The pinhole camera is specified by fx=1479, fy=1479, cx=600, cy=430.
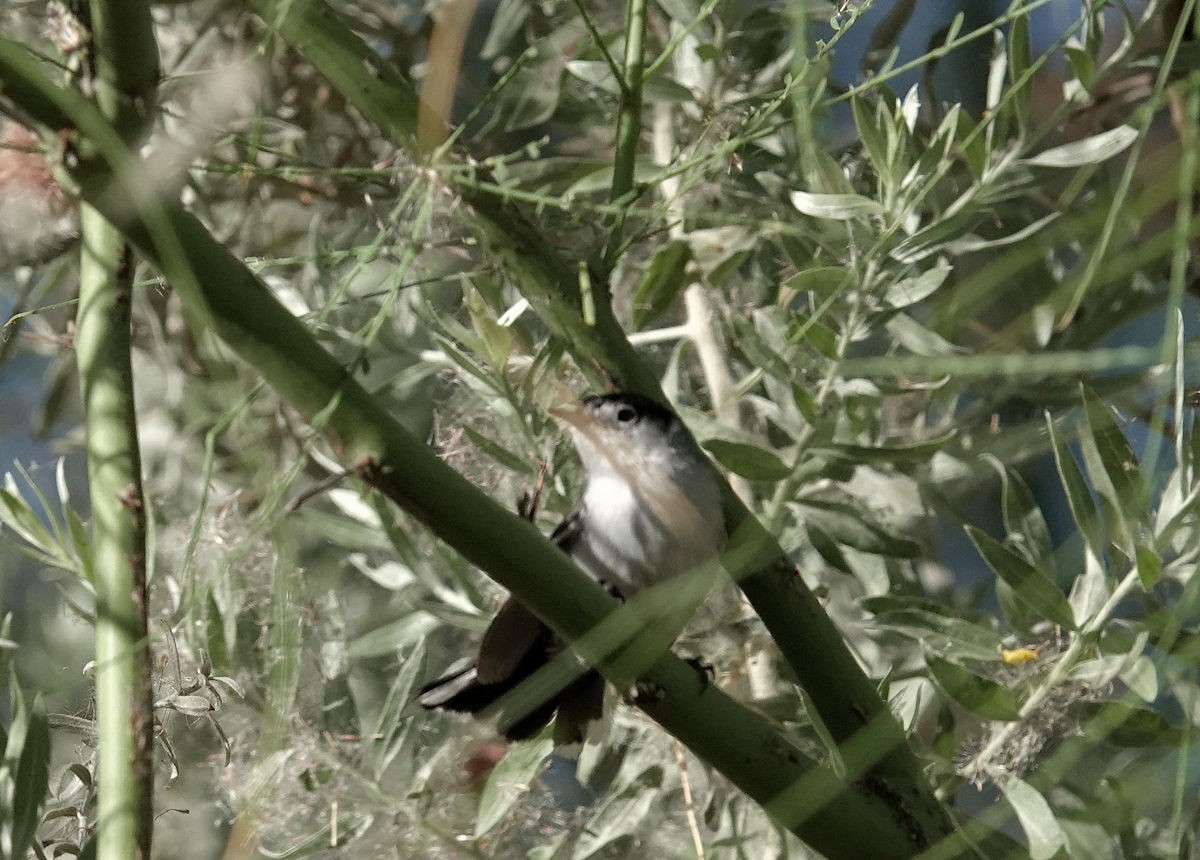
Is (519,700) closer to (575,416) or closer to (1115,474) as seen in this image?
(575,416)

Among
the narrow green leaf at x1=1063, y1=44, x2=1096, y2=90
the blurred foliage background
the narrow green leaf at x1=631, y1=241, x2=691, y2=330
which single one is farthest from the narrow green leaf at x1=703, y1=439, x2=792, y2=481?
the narrow green leaf at x1=1063, y1=44, x2=1096, y2=90

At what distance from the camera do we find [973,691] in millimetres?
932

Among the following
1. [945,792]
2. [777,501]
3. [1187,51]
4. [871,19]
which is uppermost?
[871,19]

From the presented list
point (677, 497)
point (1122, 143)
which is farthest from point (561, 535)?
point (1122, 143)

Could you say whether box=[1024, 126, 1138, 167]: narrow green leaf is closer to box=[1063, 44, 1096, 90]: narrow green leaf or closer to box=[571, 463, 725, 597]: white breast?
box=[1063, 44, 1096, 90]: narrow green leaf

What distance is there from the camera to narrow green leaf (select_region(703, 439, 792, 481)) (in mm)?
977

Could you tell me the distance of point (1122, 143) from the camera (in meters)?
1.01

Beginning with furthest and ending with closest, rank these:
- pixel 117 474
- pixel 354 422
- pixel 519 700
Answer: pixel 519 700 → pixel 117 474 → pixel 354 422

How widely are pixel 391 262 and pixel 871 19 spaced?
0.55m

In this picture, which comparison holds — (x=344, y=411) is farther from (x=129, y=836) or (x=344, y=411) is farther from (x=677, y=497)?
(x=677, y=497)

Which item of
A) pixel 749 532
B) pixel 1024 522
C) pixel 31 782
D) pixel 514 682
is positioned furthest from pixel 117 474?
pixel 1024 522

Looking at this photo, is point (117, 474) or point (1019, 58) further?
point (1019, 58)

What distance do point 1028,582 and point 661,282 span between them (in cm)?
39

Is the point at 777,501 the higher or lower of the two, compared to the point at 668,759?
higher
